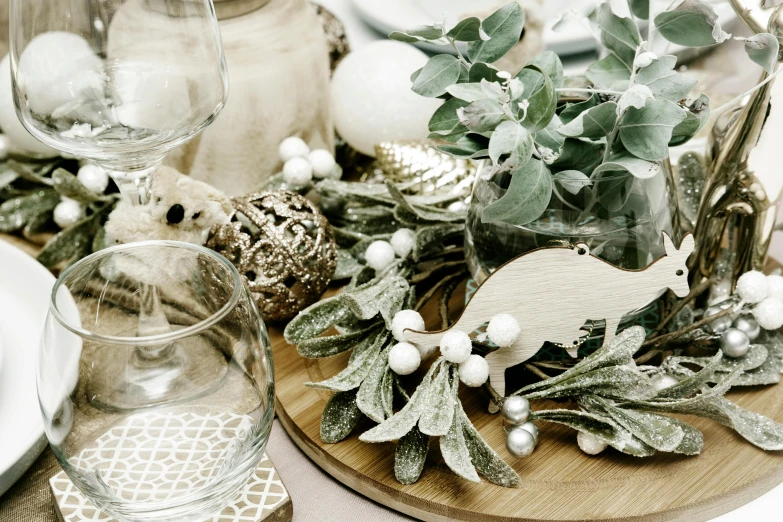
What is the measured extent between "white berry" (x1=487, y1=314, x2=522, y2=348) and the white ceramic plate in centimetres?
26

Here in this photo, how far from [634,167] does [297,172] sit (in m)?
0.29

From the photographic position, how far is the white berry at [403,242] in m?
0.56

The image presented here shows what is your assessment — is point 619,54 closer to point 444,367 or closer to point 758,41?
point 758,41

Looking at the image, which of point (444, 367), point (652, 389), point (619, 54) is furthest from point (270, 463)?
point (619, 54)

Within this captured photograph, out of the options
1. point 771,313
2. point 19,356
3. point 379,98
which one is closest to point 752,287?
point 771,313

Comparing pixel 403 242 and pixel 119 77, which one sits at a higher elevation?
pixel 119 77

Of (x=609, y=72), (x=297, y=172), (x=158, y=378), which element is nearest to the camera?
(x=158, y=378)

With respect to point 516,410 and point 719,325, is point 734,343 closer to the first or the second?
point 719,325

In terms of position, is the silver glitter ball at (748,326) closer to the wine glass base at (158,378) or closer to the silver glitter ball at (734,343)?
the silver glitter ball at (734,343)

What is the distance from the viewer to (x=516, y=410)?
1.48 feet

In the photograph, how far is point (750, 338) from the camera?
0.52 m

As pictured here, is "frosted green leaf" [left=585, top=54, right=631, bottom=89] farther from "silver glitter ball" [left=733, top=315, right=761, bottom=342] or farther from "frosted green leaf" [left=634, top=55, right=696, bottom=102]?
"silver glitter ball" [left=733, top=315, right=761, bottom=342]

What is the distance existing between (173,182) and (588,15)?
29 cm

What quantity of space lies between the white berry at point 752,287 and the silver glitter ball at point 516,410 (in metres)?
0.17
